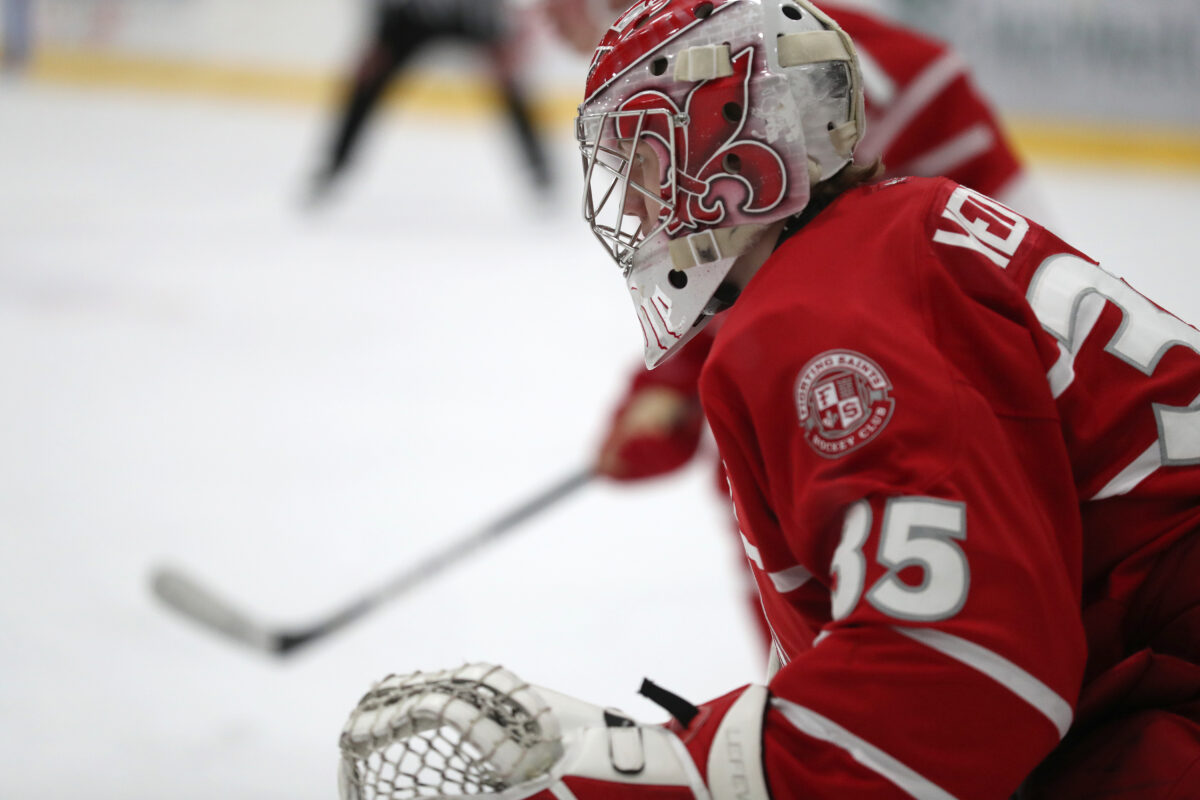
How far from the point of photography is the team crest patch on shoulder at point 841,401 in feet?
2.49

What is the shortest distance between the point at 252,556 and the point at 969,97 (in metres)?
1.63

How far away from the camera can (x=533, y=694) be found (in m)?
0.84

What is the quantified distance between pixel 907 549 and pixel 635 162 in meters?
0.42

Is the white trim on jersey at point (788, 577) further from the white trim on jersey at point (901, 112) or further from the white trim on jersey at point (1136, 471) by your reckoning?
the white trim on jersey at point (901, 112)

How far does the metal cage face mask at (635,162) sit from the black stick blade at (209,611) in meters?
1.23

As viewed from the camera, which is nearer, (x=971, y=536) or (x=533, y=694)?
(x=971, y=536)

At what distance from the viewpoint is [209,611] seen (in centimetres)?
205

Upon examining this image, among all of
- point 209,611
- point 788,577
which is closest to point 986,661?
point 788,577

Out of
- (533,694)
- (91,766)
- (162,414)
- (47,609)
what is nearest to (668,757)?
(533,694)

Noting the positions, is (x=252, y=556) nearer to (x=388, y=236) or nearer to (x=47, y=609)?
(x=47, y=609)

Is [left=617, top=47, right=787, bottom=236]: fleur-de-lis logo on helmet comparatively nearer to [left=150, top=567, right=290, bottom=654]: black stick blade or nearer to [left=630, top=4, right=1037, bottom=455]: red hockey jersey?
[left=630, top=4, right=1037, bottom=455]: red hockey jersey

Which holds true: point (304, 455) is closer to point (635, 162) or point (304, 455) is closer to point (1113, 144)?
point (635, 162)

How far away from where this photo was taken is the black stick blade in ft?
6.59

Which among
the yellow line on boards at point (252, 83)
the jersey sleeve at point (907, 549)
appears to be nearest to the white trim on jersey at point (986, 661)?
the jersey sleeve at point (907, 549)
